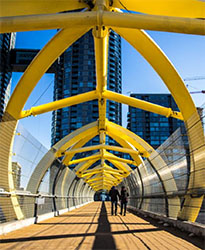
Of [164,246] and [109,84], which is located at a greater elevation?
[109,84]

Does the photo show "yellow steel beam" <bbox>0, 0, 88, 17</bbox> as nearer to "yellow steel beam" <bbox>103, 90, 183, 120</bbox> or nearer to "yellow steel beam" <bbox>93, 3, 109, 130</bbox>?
"yellow steel beam" <bbox>93, 3, 109, 130</bbox>

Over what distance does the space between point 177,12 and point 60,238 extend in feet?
23.9

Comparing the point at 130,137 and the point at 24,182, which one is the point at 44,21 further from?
the point at 130,137

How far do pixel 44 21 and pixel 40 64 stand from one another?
4077mm

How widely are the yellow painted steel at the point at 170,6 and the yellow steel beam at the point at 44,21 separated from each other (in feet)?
8.58

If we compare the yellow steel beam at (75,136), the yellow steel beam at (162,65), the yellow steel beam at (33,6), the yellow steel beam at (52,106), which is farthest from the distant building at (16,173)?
the yellow steel beam at (75,136)

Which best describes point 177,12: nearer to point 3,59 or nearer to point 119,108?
point 3,59

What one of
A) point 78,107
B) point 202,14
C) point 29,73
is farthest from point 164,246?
point 78,107

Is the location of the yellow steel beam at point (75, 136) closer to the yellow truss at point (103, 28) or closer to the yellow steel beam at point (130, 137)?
the yellow steel beam at point (130, 137)

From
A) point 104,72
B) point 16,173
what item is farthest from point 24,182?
point 104,72

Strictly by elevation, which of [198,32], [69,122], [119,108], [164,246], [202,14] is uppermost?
[119,108]

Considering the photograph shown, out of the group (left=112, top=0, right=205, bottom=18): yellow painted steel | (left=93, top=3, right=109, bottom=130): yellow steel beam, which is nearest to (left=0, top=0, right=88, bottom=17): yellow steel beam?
(left=93, top=3, right=109, bottom=130): yellow steel beam

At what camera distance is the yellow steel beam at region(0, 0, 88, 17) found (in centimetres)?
881

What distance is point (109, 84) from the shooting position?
90.7 m
